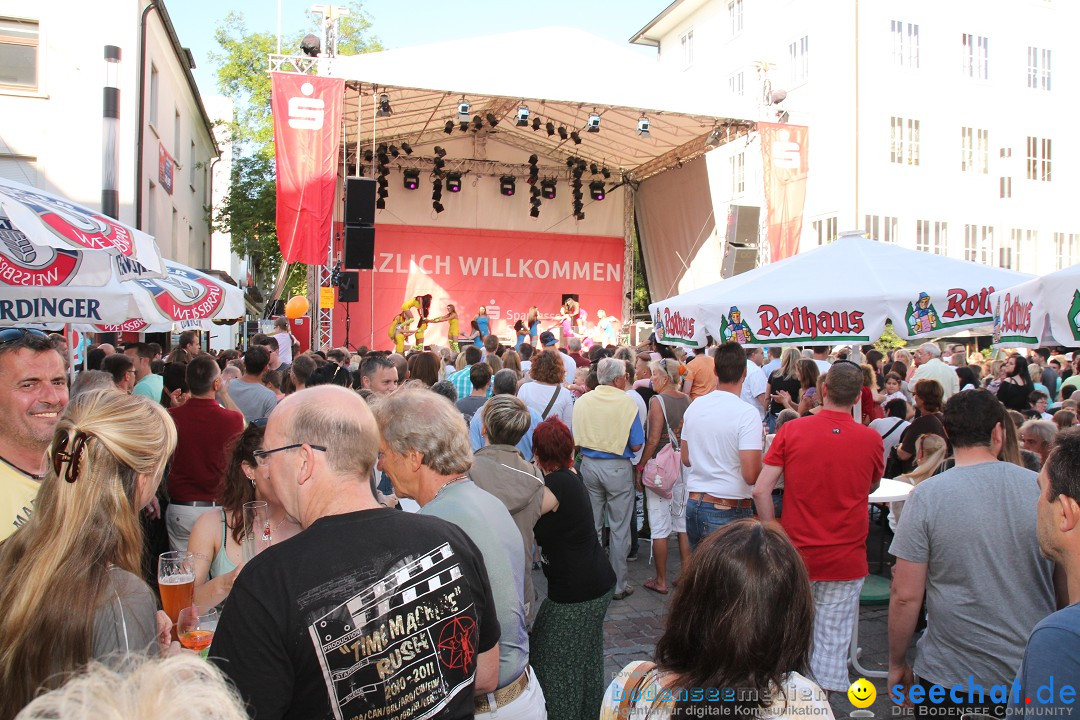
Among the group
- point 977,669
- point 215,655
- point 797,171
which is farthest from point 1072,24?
point 215,655

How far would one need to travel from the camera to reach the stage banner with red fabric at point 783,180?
1390 cm

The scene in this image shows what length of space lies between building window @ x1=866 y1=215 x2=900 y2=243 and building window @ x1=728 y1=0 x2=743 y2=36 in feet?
31.6

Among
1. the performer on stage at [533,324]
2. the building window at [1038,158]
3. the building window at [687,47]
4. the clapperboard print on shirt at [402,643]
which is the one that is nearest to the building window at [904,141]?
the building window at [1038,158]

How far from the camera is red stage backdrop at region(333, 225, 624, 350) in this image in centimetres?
1936

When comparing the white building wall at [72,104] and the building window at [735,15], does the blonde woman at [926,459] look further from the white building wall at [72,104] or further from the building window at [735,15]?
the building window at [735,15]

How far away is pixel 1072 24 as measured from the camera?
1069 inches

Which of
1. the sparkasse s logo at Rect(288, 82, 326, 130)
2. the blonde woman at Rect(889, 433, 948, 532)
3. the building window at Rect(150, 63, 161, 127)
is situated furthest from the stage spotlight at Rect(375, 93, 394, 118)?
the blonde woman at Rect(889, 433, 948, 532)

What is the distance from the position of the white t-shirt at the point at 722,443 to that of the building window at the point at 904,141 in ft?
75.0

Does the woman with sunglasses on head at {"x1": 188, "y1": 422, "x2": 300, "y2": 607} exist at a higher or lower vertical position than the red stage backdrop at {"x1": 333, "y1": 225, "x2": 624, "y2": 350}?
lower

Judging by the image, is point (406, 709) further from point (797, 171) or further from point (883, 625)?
point (797, 171)

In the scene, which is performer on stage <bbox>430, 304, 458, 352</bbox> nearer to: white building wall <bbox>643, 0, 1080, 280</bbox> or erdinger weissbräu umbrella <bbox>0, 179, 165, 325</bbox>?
white building wall <bbox>643, 0, 1080, 280</bbox>

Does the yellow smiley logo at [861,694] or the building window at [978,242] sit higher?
the building window at [978,242]

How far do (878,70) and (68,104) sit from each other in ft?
72.7

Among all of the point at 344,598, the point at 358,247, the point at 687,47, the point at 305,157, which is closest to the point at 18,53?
the point at 305,157
